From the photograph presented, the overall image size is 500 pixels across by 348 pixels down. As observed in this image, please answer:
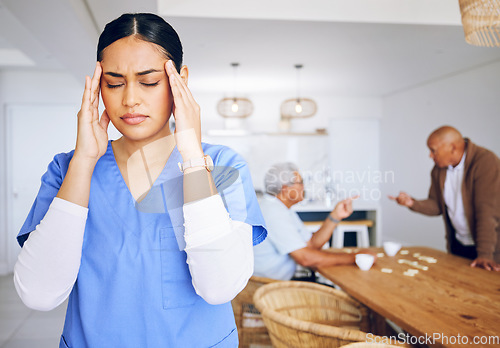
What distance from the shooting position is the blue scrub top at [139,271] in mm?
694

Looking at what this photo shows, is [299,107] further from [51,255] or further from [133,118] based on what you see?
[51,255]

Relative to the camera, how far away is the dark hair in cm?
67

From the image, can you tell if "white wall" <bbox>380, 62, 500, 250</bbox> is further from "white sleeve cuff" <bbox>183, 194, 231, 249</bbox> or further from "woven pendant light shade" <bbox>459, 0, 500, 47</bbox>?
"white sleeve cuff" <bbox>183, 194, 231, 249</bbox>

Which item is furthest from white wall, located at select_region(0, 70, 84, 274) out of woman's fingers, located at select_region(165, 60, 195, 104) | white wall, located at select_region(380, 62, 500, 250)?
white wall, located at select_region(380, 62, 500, 250)

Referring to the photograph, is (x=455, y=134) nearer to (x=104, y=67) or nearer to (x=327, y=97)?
(x=104, y=67)

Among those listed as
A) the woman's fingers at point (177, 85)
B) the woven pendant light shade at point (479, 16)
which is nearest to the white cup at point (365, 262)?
the woven pendant light shade at point (479, 16)

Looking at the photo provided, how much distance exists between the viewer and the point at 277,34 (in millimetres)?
3732

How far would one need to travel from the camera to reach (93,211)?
723 mm

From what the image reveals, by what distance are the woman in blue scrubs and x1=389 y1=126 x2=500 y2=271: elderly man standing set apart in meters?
2.13

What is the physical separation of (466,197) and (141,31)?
262 cm

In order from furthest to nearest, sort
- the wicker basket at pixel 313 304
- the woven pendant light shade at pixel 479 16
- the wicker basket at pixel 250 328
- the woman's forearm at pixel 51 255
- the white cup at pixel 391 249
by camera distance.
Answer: the white cup at pixel 391 249 → the wicker basket at pixel 250 328 → the wicker basket at pixel 313 304 → the woven pendant light shade at pixel 479 16 → the woman's forearm at pixel 51 255

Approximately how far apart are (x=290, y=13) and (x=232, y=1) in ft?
1.63

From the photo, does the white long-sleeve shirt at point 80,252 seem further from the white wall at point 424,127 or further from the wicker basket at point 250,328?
the white wall at point 424,127

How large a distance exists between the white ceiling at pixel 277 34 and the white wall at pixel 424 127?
266mm
